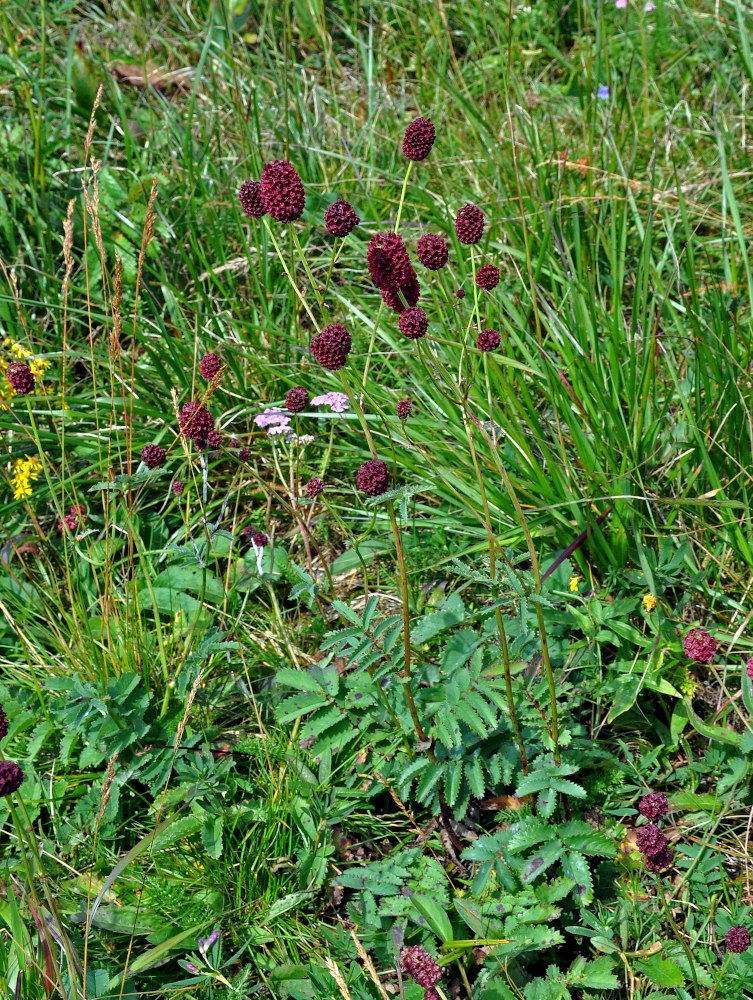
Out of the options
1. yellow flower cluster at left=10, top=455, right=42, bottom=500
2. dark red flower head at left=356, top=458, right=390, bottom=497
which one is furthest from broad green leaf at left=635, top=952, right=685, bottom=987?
yellow flower cluster at left=10, top=455, right=42, bottom=500

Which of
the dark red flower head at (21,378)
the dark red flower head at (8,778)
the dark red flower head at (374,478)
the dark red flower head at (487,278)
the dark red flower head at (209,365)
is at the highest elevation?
the dark red flower head at (487,278)

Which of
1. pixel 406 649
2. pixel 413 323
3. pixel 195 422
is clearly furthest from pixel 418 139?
pixel 406 649

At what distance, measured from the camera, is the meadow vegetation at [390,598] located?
1.53 m

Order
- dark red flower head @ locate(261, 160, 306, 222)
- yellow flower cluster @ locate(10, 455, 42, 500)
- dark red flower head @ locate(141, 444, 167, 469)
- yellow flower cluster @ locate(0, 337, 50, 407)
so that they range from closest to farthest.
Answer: dark red flower head @ locate(261, 160, 306, 222) < dark red flower head @ locate(141, 444, 167, 469) < yellow flower cluster @ locate(10, 455, 42, 500) < yellow flower cluster @ locate(0, 337, 50, 407)

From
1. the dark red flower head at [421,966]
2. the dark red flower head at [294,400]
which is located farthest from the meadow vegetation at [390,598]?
the dark red flower head at [294,400]

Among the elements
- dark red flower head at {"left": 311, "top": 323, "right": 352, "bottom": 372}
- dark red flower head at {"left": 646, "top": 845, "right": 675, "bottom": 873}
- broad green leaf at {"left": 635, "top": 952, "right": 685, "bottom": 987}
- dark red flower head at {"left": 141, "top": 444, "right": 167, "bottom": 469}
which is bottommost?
broad green leaf at {"left": 635, "top": 952, "right": 685, "bottom": 987}

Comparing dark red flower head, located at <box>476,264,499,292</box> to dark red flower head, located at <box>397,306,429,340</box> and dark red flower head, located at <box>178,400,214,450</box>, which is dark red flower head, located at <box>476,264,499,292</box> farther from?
dark red flower head, located at <box>178,400,214,450</box>

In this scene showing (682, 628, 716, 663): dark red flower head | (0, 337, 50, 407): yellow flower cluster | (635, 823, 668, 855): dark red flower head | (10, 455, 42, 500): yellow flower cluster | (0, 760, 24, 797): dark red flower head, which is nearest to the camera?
(0, 760, 24, 797): dark red flower head

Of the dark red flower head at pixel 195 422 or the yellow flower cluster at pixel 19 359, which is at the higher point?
the dark red flower head at pixel 195 422

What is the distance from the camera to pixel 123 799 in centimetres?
188

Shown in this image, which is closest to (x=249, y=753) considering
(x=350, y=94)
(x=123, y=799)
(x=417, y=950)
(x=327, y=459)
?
(x=123, y=799)

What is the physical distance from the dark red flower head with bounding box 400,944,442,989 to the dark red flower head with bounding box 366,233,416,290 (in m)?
1.09

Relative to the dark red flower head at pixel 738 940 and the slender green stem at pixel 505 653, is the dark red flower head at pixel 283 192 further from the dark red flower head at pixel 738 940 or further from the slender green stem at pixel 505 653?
the dark red flower head at pixel 738 940

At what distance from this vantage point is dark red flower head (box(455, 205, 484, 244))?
5.29 ft
